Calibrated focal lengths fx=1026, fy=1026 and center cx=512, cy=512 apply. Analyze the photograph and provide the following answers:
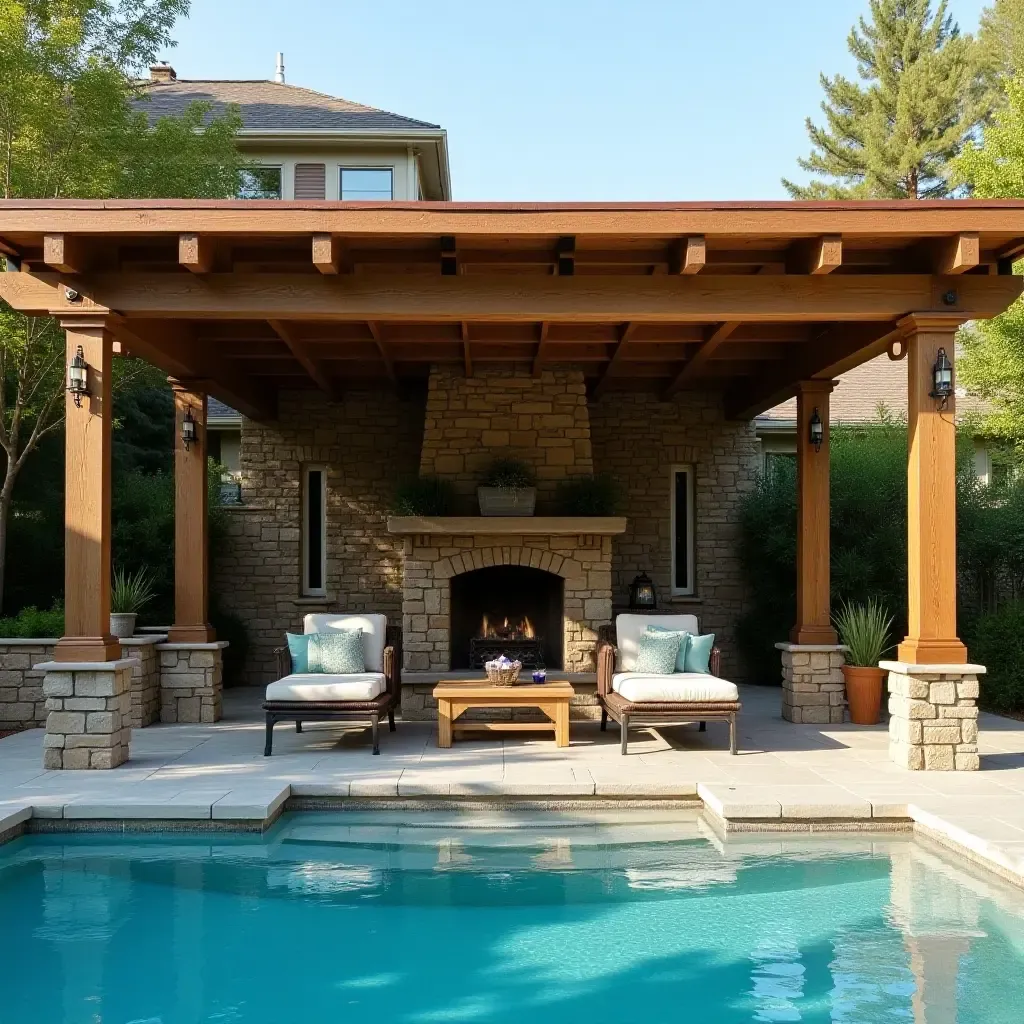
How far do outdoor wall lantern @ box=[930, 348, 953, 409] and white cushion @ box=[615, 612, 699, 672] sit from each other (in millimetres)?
2947

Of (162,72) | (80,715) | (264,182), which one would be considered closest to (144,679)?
(80,715)

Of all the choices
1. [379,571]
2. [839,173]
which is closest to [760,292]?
[379,571]

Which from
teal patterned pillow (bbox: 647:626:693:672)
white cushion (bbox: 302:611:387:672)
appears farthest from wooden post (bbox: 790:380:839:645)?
white cushion (bbox: 302:611:387:672)

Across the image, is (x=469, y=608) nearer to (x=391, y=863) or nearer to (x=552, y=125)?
(x=391, y=863)

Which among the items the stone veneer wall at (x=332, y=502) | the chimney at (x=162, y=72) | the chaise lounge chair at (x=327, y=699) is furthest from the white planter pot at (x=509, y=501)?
the chimney at (x=162, y=72)

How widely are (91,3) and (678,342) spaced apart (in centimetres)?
676

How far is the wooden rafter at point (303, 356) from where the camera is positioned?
870cm

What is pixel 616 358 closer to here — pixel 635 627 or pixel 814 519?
pixel 814 519

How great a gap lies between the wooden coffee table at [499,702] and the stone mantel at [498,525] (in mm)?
1972

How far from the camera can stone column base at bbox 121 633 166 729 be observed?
8.98 metres

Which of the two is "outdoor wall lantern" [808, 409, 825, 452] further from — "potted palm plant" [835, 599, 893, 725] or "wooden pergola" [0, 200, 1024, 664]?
"potted palm plant" [835, 599, 893, 725]

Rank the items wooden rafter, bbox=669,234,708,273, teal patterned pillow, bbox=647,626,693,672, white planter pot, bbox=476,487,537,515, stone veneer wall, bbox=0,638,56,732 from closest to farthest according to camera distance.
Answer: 1. wooden rafter, bbox=669,234,708,273
2. teal patterned pillow, bbox=647,626,693,672
3. stone veneer wall, bbox=0,638,56,732
4. white planter pot, bbox=476,487,537,515

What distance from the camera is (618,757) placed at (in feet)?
24.9

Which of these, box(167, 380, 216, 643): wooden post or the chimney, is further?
the chimney
